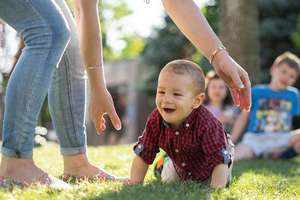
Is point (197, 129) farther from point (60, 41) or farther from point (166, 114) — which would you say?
point (60, 41)

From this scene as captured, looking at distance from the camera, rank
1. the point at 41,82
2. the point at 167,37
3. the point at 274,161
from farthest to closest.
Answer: the point at 167,37 < the point at 274,161 < the point at 41,82

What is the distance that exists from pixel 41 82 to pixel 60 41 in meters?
0.21

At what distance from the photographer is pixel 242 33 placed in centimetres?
953

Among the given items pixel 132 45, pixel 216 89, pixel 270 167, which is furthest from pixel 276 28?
pixel 132 45

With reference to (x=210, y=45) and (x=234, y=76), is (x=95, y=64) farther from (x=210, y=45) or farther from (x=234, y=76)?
(x=234, y=76)

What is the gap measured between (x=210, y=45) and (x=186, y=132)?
0.56 metres

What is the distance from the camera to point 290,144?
6785 millimetres

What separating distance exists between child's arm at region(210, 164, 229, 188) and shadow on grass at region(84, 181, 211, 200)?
0.14 m

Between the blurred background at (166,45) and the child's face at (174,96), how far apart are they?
0.42 meters

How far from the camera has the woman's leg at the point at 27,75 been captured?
2.75m

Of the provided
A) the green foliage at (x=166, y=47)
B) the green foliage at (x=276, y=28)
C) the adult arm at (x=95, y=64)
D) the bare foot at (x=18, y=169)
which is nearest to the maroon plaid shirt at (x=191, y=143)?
the adult arm at (x=95, y=64)

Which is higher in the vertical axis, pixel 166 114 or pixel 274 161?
pixel 166 114

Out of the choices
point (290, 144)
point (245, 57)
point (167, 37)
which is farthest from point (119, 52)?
point (290, 144)

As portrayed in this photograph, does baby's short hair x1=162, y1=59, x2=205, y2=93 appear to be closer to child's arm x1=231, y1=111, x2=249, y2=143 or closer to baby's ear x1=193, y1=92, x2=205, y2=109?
baby's ear x1=193, y1=92, x2=205, y2=109
